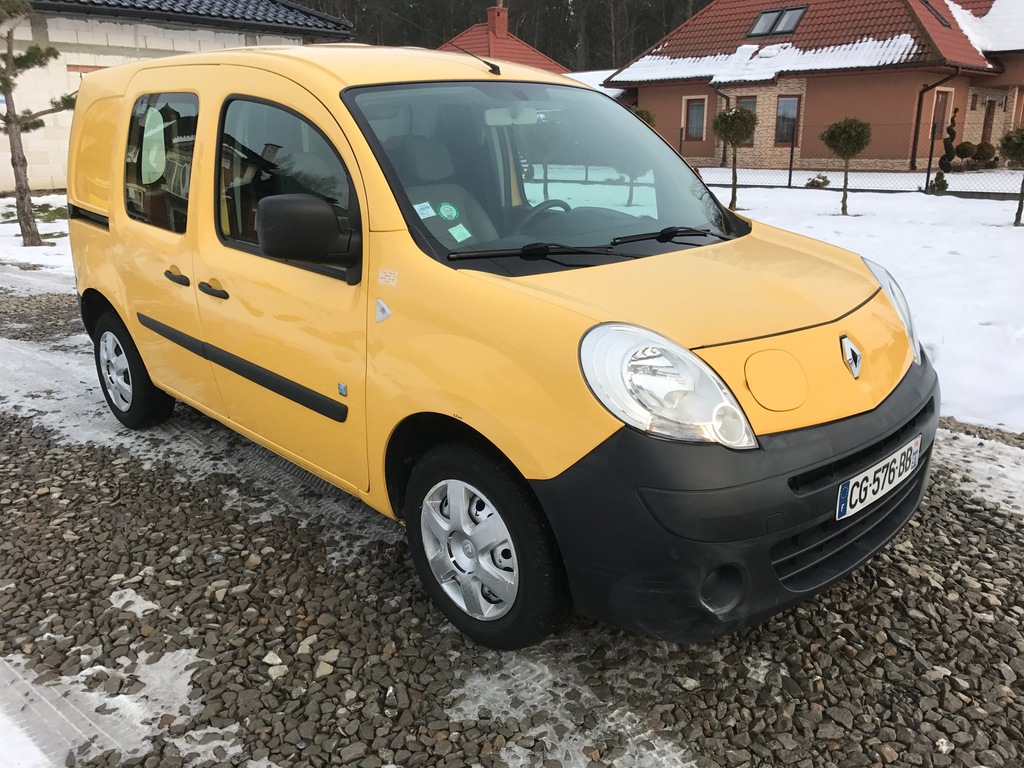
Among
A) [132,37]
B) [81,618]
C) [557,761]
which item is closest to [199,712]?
[81,618]

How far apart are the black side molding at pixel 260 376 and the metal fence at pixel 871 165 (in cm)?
1735

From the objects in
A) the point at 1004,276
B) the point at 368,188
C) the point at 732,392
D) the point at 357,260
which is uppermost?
the point at 368,188

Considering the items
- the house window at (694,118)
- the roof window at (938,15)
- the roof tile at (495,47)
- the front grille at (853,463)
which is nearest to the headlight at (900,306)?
the front grille at (853,463)

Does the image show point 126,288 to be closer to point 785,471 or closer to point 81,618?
point 81,618

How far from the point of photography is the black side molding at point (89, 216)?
4.36 meters

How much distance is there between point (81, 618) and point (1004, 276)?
28.7 ft

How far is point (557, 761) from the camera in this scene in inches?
89.9

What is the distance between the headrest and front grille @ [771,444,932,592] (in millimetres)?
1671

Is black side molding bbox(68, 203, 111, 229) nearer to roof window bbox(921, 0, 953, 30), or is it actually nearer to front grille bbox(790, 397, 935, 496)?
front grille bbox(790, 397, 935, 496)

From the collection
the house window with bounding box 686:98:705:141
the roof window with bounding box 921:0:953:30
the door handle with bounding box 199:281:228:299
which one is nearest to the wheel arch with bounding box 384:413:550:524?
the door handle with bounding box 199:281:228:299

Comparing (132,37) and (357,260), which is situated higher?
(132,37)

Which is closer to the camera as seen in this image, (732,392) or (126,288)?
(732,392)

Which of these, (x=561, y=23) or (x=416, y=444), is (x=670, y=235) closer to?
(x=416, y=444)

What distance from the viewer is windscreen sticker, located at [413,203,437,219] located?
8.98ft
